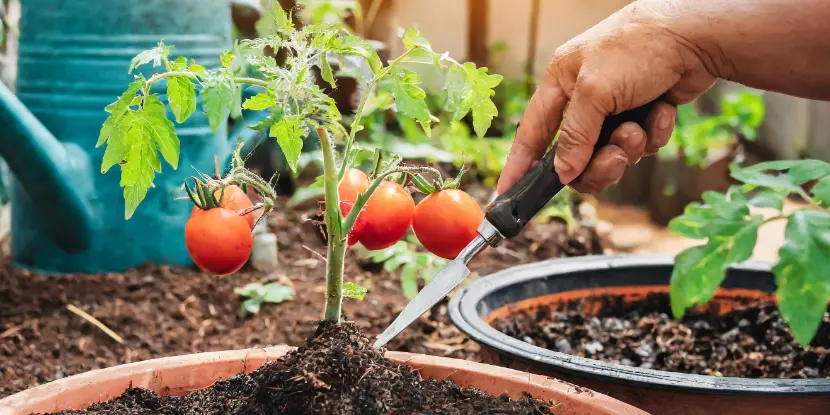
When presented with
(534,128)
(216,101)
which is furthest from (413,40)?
(534,128)

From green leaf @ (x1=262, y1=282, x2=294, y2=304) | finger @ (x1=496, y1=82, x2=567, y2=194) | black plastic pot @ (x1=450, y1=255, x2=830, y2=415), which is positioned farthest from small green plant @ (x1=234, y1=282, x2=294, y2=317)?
finger @ (x1=496, y1=82, x2=567, y2=194)

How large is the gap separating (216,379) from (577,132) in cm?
73

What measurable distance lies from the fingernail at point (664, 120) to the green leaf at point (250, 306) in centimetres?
147

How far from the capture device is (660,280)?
2172 mm

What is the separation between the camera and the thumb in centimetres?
141

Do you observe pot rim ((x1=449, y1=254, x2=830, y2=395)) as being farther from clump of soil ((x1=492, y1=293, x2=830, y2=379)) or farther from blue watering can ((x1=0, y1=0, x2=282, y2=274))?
blue watering can ((x1=0, y1=0, x2=282, y2=274))

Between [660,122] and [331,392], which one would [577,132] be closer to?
[660,122]

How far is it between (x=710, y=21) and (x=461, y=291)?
33.8 inches

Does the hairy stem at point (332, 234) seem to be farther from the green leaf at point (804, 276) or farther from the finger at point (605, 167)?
the green leaf at point (804, 276)

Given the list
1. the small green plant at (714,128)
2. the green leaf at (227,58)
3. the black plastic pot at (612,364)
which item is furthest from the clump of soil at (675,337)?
the small green plant at (714,128)

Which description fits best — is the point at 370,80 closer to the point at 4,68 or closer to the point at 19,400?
the point at 19,400

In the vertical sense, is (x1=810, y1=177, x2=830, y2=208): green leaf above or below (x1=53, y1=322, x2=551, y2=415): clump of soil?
above

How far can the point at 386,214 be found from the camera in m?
1.34

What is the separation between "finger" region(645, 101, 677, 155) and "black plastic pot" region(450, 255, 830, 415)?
407 millimetres
